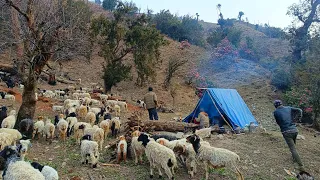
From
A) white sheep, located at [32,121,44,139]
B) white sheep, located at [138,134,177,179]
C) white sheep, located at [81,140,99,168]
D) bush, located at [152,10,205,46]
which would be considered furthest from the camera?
bush, located at [152,10,205,46]

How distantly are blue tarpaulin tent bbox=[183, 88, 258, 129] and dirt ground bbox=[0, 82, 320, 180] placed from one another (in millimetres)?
A: 1839

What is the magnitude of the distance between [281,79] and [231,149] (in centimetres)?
1866

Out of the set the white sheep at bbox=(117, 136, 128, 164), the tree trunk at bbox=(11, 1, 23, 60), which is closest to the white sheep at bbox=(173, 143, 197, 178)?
the white sheep at bbox=(117, 136, 128, 164)

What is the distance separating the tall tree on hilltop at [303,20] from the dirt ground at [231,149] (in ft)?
59.9

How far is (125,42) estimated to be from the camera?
2444 cm

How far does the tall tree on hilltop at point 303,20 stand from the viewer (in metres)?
25.6

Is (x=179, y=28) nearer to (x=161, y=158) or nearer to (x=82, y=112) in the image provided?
(x=82, y=112)

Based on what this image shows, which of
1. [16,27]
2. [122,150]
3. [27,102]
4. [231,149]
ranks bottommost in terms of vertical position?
[231,149]

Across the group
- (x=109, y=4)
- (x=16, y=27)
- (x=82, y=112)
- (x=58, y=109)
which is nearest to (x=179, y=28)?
(x=109, y=4)

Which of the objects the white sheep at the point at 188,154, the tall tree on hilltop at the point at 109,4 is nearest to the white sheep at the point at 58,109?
the white sheep at the point at 188,154

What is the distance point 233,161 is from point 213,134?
4766mm

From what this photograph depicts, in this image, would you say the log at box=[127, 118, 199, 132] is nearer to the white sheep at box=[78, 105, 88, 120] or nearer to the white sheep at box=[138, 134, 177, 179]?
the white sheep at box=[78, 105, 88, 120]

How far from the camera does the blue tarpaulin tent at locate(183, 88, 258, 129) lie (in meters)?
12.7

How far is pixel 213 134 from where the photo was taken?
11.2 meters
